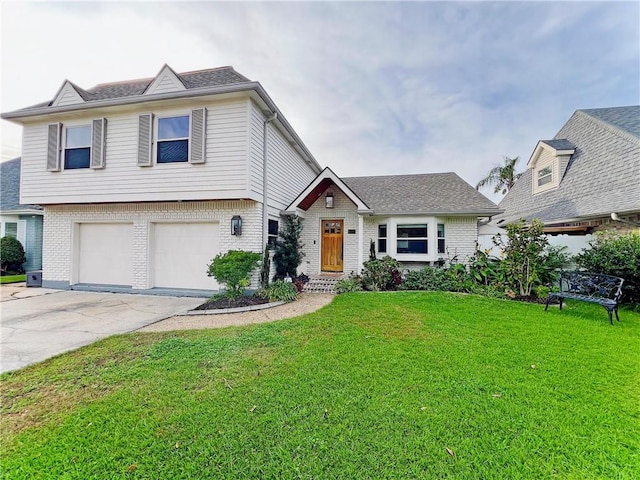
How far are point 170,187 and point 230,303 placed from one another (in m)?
4.34

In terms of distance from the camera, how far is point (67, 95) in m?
9.17

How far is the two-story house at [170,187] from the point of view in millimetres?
8125

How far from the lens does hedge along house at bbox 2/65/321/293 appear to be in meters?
8.10

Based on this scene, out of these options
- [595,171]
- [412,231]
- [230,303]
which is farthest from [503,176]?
[230,303]

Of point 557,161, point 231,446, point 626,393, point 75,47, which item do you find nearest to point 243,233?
point 231,446

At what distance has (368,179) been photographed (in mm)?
14547

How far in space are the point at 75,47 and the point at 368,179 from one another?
12.5m

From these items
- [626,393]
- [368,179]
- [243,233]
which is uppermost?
[368,179]

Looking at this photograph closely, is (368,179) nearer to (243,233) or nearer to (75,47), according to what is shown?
(243,233)

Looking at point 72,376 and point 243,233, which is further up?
point 243,233

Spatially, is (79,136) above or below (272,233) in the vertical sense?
above

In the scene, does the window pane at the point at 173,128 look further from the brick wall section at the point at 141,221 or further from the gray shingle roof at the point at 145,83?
the brick wall section at the point at 141,221

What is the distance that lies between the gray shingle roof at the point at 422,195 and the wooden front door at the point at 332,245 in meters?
1.85

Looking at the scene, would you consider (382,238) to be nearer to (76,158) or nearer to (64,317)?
(64,317)
